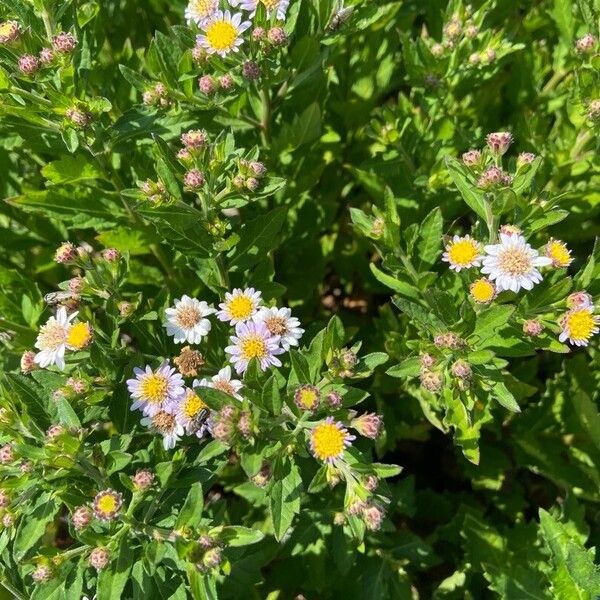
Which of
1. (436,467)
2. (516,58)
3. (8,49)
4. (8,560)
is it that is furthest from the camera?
(436,467)

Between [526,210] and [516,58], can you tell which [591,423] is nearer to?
[526,210]

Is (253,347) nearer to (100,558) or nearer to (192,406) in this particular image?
(192,406)

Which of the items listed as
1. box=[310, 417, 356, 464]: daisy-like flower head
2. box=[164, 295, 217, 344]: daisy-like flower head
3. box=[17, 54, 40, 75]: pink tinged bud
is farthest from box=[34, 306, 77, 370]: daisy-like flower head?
box=[310, 417, 356, 464]: daisy-like flower head

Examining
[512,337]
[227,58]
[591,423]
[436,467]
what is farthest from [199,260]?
[436,467]

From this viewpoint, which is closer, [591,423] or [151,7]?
[591,423]

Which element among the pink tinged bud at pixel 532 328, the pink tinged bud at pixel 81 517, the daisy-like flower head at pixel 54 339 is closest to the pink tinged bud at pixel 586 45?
the pink tinged bud at pixel 532 328

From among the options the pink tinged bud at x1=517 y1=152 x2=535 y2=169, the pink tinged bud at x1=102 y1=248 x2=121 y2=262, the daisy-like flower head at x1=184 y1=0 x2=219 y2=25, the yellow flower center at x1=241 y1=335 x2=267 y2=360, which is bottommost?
the yellow flower center at x1=241 y1=335 x2=267 y2=360

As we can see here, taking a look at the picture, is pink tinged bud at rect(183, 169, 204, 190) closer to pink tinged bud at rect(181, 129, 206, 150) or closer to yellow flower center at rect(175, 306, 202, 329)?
pink tinged bud at rect(181, 129, 206, 150)

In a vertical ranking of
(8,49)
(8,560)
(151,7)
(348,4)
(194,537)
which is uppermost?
(151,7)
